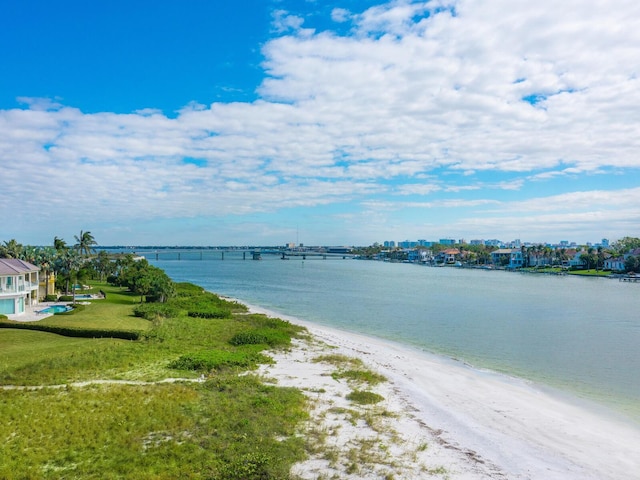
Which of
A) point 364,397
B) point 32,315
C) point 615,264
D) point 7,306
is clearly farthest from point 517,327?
point 615,264

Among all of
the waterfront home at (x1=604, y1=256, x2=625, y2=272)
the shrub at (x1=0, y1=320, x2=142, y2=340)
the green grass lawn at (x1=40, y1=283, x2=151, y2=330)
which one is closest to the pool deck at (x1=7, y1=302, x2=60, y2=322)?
the green grass lawn at (x1=40, y1=283, x2=151, y2=330)

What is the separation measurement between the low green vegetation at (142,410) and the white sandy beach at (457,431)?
5.52 feet

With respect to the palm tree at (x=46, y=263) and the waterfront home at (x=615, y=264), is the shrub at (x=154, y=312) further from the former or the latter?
the waterfront home at (x=615, y=264)

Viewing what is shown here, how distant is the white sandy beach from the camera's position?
1451cm

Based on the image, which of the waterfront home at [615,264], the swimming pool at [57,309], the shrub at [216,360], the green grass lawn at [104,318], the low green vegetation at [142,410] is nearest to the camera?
the low green vegetation at [142,410]

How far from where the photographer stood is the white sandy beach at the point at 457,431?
14508mm

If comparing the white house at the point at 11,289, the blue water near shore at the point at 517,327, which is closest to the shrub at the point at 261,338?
the blue water near shore at the point at 517,327

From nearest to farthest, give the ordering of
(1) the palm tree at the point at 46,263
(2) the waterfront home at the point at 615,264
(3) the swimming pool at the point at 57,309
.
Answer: (3) the swimming pool at the point at 57,309
(1) the palm tree at the point at 46,263
(2) the waterfront home at the point at 615,264

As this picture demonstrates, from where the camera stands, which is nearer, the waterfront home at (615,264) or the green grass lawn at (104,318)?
the green grass lawn at (104,318)

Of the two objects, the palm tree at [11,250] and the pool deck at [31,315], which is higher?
the palm tree at [11,250]

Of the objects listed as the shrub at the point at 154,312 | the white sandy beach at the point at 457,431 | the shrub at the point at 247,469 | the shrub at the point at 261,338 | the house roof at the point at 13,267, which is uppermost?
the house roof at the point at 13,267

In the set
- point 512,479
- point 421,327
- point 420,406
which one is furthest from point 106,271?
point 512,479

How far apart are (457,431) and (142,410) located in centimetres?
1308

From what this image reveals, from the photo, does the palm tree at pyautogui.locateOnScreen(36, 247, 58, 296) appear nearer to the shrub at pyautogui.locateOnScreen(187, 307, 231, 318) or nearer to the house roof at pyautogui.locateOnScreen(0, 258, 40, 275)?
the house roof at pyautogui.locateOnScreen(0, 258, 40, 275)
